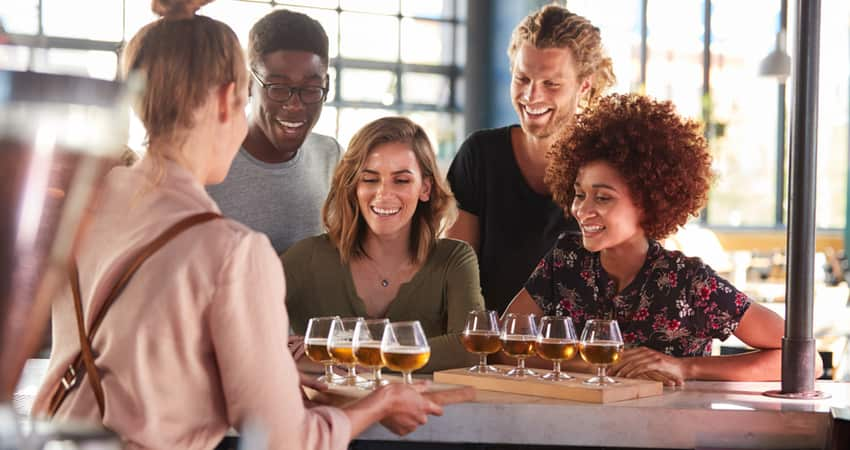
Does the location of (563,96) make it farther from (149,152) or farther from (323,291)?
(149,152)

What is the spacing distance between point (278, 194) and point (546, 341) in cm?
119

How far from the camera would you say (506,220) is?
334 centimetres

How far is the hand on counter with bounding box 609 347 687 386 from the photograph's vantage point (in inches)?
91.7

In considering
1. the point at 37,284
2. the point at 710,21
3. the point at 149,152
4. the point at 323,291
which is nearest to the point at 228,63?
the point at 149,152

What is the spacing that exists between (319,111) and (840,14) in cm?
1074

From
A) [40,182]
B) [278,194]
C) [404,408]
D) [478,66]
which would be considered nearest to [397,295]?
[278,194]

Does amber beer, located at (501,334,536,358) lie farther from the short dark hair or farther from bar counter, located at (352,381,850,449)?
the short dark hair

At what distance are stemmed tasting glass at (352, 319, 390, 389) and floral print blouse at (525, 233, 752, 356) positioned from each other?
790 millimetres

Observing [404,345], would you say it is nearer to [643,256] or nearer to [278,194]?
[643,256]

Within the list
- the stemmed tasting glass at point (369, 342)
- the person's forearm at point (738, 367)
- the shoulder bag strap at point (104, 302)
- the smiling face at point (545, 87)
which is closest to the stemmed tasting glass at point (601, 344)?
the person's forearm at point (738, 367)

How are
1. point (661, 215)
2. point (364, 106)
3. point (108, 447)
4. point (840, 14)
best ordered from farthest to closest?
point (840, 14)
point (364, 106)
point (661, 215)
point (108, 447)

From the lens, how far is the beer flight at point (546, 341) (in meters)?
2.20

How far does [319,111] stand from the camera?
10.0ft

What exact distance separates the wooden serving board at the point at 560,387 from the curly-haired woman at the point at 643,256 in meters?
0.22
